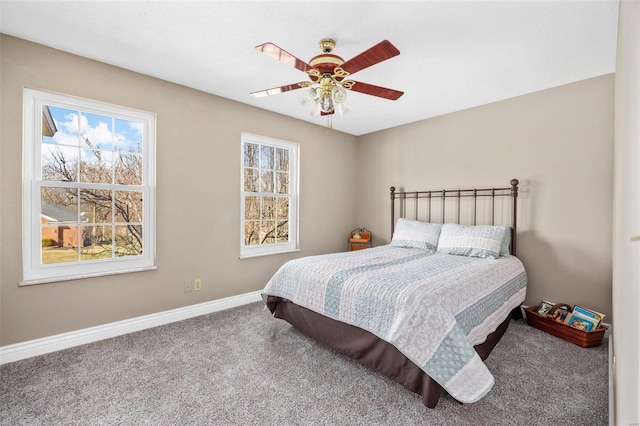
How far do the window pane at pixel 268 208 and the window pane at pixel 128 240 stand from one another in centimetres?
144

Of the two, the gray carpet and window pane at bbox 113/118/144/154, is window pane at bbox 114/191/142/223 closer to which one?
window pane at bbox 113/118/144/154

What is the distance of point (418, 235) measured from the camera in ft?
11.9

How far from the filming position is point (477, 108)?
3555 mm

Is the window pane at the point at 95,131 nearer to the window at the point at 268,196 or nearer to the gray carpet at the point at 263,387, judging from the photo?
the window at the point at 268,196

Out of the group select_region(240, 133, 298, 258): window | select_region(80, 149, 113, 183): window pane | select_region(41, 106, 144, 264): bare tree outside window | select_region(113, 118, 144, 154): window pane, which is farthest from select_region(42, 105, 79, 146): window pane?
select_region(240, 133, 298, 258): window

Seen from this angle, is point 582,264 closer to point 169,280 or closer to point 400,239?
point 400,239

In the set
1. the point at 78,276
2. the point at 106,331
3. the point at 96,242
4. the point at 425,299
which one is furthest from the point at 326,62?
the point at 106,331

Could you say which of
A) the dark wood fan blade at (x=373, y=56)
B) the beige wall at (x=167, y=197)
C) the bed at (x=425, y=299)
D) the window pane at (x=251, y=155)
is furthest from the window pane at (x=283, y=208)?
the dark wood fan blade at (x=373, y=56)

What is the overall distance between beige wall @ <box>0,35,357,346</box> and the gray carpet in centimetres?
38

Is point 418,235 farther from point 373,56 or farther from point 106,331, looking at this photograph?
point 106,331

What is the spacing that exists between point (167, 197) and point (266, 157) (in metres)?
1.39

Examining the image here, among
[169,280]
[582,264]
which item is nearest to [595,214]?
[582,264]

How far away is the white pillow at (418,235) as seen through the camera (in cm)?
352

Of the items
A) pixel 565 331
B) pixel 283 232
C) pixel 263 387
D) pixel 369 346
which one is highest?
pixel 283 232
